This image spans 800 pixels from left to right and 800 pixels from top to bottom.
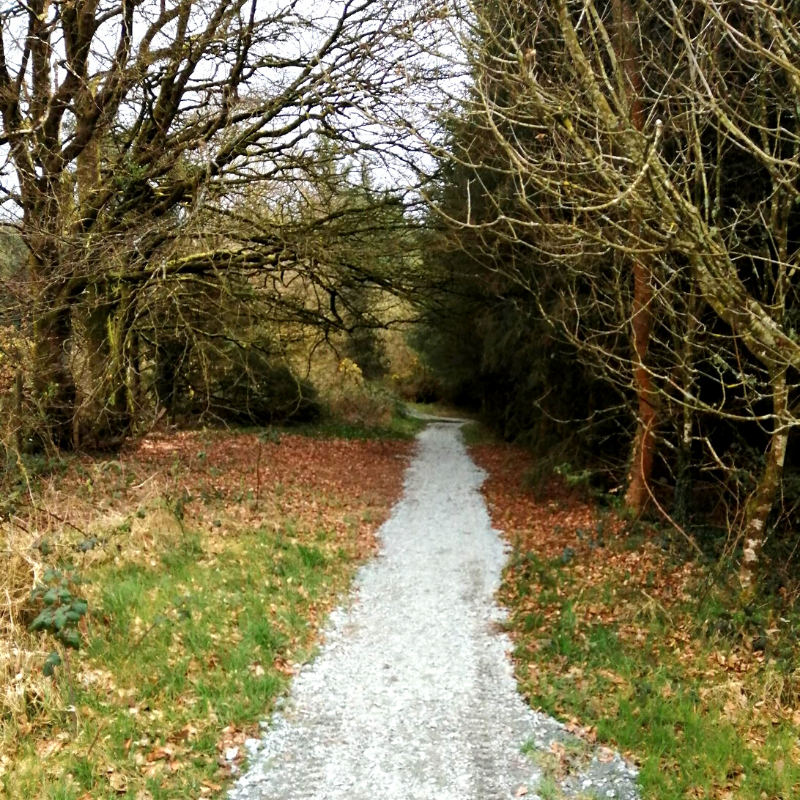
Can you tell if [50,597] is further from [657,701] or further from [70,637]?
[657,701]

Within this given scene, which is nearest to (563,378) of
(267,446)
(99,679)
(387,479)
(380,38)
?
(387,479)

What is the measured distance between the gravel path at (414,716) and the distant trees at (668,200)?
104 inches

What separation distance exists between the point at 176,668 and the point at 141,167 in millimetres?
8635

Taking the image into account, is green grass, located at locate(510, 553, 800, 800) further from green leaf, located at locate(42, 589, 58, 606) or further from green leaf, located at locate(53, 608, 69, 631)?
green leaf, located at locate(42, 589, 58, 606)

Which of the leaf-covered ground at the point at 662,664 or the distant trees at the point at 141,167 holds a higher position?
the distant trees at the point at 141,167

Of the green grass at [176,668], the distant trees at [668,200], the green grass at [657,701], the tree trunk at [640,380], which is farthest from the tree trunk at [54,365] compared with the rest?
the tree trunk at [640,380]

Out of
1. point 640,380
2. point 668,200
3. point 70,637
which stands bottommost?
point 70,637

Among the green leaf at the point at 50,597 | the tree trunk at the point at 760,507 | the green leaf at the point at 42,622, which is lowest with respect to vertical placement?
the green leaf at the point at 42,622

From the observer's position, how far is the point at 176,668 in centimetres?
534

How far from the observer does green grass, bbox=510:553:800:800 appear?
4199mm

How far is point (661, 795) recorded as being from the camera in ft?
13.4

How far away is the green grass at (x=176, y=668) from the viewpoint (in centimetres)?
423

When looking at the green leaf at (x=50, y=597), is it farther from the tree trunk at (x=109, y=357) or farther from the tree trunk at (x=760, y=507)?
the tree trunk at (x=109, y=357)

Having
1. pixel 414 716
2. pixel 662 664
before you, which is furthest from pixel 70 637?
pixel 662 664
